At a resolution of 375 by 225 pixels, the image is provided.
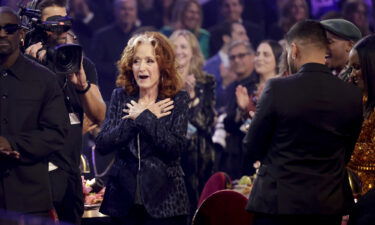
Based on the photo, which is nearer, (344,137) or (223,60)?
(344,137)

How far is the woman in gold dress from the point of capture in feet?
14.4

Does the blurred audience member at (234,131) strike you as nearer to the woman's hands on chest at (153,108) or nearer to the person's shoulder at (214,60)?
the person's shoulder at (214,60)

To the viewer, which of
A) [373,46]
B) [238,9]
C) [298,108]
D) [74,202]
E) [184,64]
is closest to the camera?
[298,108]

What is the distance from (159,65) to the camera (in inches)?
192

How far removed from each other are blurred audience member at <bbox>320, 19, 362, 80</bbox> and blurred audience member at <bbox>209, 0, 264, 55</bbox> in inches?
158

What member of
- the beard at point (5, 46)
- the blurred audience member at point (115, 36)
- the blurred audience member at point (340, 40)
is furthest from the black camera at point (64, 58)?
the blurred audience member at point (115, 36)

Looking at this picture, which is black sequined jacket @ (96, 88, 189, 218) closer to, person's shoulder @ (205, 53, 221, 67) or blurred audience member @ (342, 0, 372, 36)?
blurred audience member @ (342, 0, 372, 36)

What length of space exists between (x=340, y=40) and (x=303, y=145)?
1795mm

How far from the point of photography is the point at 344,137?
393 centimetres

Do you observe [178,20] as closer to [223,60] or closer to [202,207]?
[223,60]

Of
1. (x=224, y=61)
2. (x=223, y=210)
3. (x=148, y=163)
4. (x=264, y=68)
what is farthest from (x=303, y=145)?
(x=224, y=61)

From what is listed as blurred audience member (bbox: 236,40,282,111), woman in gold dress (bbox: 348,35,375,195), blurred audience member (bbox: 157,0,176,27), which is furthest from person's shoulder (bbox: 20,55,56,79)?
blurred audience member (bbox: 157,0,176,27)

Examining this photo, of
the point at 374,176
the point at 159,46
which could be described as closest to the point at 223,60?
the point at 159,46

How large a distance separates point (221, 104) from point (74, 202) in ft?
13.8
